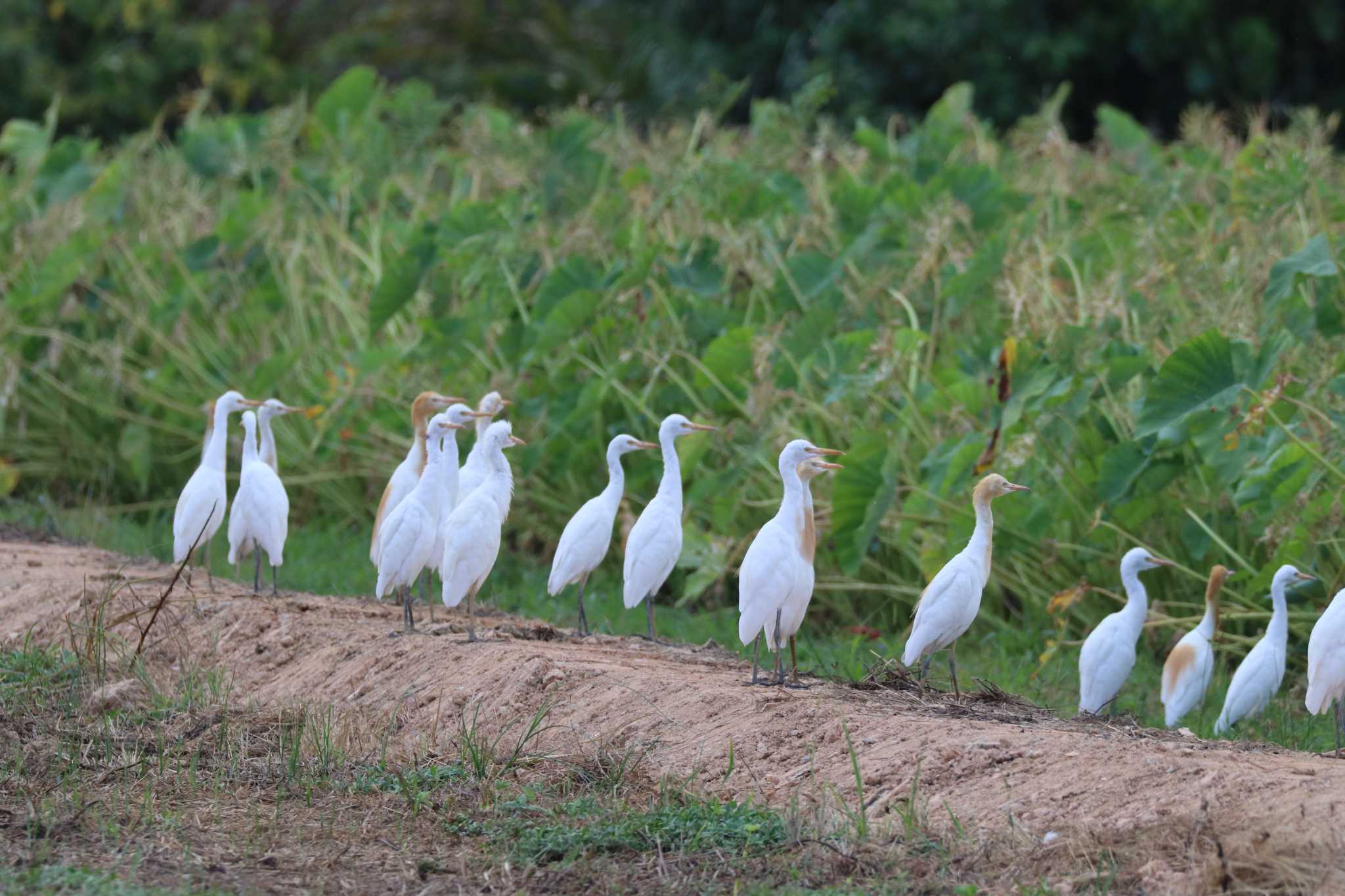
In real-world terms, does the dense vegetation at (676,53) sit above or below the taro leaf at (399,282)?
above

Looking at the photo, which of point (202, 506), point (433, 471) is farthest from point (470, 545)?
point (202, 506)

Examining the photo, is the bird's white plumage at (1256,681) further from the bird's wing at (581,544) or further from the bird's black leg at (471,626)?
the bird's black leg at (471,626)

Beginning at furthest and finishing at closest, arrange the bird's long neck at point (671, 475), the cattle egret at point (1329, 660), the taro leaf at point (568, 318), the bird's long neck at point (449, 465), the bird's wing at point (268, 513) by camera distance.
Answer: the taro leaf at point (568, 318) < the bird's wing at point (268, 513) < the bird's long neck at point (449, 465) < the bird's long neck at point (671, 475) < the cattle egret at point (1329, 660)

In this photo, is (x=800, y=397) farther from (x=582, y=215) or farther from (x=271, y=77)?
(x=271, y=77)

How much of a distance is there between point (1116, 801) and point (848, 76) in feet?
44.6

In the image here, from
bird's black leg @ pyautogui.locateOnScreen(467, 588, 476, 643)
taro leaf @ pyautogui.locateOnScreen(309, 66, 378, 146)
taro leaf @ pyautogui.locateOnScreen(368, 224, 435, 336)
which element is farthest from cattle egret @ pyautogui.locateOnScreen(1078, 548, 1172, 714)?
taro leaf @ pyautogui.locateOnScreen(309, 66, 378, 146)

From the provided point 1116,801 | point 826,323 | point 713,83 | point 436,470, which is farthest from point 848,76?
point 1116,801

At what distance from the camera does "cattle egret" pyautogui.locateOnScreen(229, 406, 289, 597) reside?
292 inches

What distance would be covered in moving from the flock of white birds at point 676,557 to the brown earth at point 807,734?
25 centimetres

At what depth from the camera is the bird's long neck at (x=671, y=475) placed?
265 inches

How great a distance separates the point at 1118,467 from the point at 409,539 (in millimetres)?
3183

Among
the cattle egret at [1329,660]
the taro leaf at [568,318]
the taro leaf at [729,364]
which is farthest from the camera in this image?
the taro leaf at [568,318]

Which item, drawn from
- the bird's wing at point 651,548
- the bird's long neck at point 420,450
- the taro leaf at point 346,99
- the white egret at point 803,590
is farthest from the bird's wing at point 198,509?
the taro leaf at point 346,99

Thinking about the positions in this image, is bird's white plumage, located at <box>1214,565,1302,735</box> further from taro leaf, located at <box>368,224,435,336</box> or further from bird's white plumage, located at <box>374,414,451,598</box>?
taro leaf, located at <box>368,224,435,336</box>
